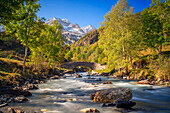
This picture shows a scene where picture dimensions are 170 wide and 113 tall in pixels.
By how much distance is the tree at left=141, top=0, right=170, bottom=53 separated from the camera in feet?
106

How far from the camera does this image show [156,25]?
1352 inches

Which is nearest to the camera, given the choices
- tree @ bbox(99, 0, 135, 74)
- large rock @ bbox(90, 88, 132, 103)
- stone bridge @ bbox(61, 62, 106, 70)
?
large rock @ bbox(90, 88, 132, 103)

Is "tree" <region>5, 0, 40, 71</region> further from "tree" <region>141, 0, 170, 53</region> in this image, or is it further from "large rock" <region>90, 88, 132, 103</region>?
"tree" <region>141, 0, 170, 53</region>

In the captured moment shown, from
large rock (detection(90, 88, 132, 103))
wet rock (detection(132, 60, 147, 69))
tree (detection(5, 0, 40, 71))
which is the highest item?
tree (detection(5, 0, 40, 71))

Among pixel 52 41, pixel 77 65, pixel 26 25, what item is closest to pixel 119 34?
pixel 26 25

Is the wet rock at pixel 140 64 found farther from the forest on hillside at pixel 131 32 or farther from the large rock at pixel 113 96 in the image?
the large rock at pixel 113 96

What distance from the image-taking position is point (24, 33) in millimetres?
23688

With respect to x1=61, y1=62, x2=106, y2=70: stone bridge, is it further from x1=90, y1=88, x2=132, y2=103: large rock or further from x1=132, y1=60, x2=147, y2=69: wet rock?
x1=90, y1=88, x2=132, y2=103: large rock

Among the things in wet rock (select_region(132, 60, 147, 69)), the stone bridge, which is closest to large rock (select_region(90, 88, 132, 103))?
wet rock (select_region(132, 60, 147, 69))

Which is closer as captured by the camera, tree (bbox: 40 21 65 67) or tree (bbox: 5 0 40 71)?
tree (bbox: 5 0 40 71)

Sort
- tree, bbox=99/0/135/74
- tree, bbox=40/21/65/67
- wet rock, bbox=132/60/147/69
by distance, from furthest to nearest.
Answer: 1. tree, bbox=40/21/65/67
2. wet rock, bbox=132/60/147/69
3. tree, bbox=99/0/135/74

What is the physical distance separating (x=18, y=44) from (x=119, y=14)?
68638mm

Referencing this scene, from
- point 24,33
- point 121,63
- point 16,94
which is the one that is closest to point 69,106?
point 16,94

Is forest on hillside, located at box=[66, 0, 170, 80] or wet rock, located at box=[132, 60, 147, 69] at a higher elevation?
forest on hillside, located at box=[66, 0, 170, 80]
